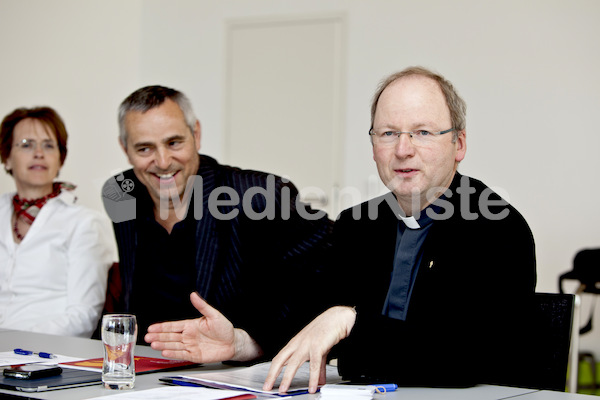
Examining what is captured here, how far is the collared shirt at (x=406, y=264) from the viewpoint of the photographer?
1820 millimetres

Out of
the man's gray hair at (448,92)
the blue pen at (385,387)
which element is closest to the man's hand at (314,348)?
the blue pen at (385,387)

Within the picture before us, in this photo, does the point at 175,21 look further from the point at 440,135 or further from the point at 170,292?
the point at 440,135

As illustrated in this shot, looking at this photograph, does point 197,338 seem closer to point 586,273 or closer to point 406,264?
point 406,264

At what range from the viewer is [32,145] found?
339 centimetres

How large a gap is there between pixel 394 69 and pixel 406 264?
3.31 meters

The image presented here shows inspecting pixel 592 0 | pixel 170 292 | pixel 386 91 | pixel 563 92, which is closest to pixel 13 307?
pixel 170 292

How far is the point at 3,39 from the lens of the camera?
5898 millimetres

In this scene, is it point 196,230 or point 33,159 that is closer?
point 196,230

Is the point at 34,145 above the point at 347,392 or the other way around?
above

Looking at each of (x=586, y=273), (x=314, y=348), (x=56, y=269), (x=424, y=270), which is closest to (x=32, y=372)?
(x=314, y=348)

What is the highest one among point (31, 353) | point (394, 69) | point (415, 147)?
point (394, 69)

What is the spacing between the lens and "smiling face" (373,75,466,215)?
1.79 m

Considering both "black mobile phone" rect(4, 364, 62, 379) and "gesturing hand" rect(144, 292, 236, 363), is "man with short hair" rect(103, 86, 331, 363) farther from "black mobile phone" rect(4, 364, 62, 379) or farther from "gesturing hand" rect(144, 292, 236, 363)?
"black mobile phone" rect(4, 364, 62, 379)

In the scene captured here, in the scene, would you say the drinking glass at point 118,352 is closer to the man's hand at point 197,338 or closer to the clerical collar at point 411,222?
the man's hand at point 197,338
